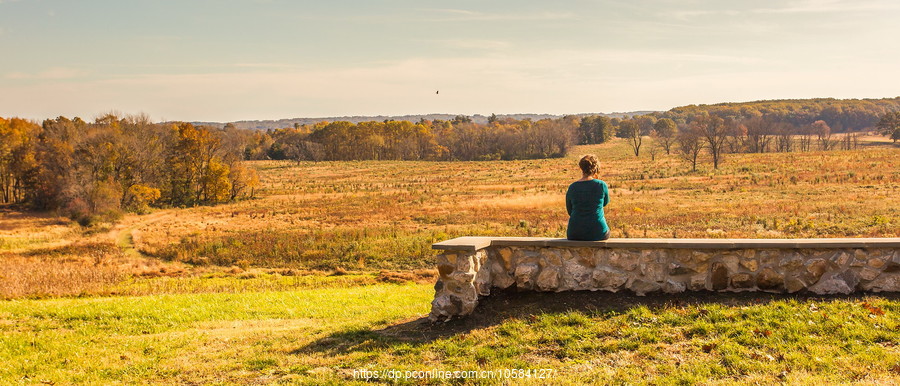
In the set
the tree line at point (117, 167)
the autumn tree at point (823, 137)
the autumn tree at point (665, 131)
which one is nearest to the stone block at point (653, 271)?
the tree line at point (117, 167)

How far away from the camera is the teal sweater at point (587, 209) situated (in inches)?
299

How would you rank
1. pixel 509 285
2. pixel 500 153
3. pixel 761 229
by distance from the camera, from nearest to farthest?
1. pixel 509 285
2. pixel 761 229
3. pixel 500 153

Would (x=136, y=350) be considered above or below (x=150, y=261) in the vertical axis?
above

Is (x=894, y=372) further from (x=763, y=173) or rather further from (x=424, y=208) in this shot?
(x=763, y=173)

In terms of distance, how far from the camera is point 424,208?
43.3m

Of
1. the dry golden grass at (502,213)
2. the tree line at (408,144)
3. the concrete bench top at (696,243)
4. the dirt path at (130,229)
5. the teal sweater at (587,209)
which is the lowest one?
the dirt path at (130,229)

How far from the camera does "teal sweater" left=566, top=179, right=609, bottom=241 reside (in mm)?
7602

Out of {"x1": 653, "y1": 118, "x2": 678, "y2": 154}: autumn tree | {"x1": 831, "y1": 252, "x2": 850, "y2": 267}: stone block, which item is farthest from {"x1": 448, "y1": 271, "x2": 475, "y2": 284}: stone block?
{"x1": 653, "y1": 118, "x2": 678, "y2": 154}: autumn tree

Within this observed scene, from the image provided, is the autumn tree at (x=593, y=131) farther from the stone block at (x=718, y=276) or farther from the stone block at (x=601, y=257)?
the stone block at (x=601, y=257)

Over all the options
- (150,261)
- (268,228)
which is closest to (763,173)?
(268,228)

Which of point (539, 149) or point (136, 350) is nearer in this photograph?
point (136, 350)

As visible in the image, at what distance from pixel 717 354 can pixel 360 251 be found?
21.8 m

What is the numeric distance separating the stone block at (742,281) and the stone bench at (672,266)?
1 centimetres

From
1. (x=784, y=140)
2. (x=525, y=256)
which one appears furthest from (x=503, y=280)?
(x=784, y=140)
